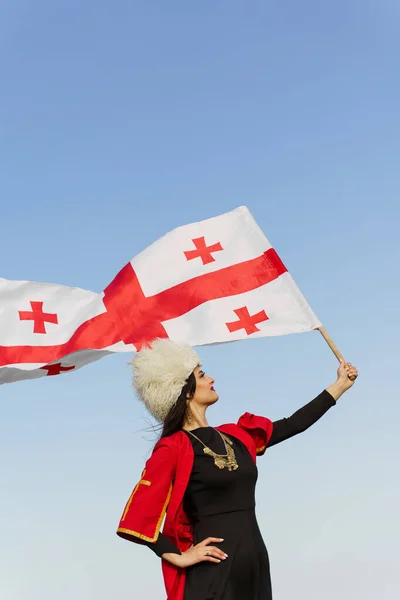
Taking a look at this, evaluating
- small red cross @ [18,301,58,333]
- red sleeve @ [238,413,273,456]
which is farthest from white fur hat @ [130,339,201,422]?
small red cross @ [18,301,58,333]

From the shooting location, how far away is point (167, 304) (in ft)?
19.5

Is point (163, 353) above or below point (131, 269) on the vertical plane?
below

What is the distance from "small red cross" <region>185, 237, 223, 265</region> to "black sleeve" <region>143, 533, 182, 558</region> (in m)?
1.92

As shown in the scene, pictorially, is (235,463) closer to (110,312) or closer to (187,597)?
(187,597)

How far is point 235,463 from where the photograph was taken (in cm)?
503

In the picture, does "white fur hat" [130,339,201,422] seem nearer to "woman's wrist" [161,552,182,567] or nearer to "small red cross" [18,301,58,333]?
"woman's wrist" [161,552,182,567]

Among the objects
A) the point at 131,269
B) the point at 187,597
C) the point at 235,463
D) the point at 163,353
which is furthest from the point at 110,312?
the point at 187,597

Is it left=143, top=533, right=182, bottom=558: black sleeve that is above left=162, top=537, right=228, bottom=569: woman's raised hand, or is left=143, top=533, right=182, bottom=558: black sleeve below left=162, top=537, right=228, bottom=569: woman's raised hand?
above

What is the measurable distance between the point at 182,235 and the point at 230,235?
31 centimetres

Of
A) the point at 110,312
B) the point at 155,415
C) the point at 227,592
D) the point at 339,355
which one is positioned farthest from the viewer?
the point at 110,312

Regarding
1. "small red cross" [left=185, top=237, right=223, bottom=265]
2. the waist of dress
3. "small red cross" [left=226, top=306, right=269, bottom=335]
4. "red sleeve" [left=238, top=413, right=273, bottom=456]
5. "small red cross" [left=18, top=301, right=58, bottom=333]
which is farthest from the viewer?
"small red cross" [left=185, top=237, right=223, bottom=265]

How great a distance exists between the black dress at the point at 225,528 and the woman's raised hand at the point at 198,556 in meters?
0.04

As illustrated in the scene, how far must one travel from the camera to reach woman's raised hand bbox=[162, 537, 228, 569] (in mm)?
4801

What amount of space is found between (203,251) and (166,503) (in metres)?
1.85
